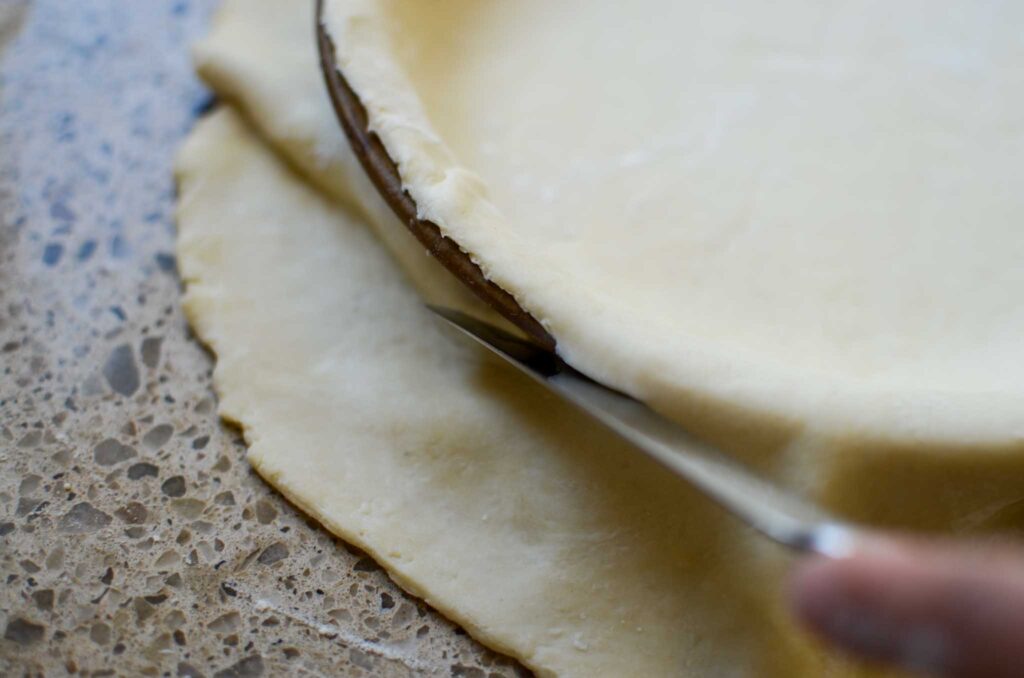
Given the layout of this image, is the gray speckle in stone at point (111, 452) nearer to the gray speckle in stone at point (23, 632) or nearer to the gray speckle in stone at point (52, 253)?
the gray speckle in stone at point (23, 632)

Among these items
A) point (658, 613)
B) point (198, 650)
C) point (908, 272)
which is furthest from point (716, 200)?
point (198, 650)

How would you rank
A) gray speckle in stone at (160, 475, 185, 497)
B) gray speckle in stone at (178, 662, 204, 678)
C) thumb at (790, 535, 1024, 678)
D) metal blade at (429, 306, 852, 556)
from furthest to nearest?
gray speckle in stone at (160, 475, 185, 497), gray speckle in stone at (178, 662, 204, 678), metal blade at (429, 306, 852, 556), thumb at (790, 535, 1024, 678)

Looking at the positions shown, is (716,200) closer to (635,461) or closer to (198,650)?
(635,461)

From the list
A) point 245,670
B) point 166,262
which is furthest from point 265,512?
point 166,262

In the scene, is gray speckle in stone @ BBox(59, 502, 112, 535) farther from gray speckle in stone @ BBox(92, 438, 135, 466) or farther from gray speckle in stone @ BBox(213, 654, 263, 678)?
gray speckle in stone @ BBox(213, 654, 263, 678)

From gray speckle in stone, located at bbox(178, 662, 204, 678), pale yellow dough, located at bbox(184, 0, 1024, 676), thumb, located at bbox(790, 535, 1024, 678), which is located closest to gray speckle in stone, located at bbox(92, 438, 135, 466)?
pale yellow dough, located at bbox(184, 0, 1024, 676)

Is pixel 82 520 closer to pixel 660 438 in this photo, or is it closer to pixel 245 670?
pixel 245 670

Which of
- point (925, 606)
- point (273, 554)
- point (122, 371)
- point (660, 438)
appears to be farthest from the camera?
point (122, 371)
